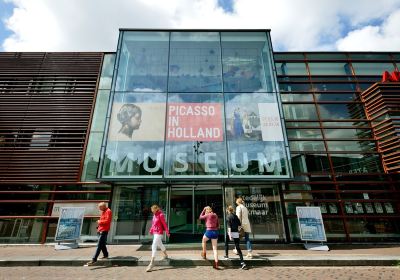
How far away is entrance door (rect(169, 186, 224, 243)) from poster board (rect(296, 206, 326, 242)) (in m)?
3.44

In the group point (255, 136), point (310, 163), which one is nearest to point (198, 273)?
point (255, 136)

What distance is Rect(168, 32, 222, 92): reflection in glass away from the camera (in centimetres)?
1216

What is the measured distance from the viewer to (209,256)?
8.25 metres

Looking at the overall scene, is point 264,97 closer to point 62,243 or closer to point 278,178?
point 278,178

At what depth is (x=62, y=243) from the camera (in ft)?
33.8

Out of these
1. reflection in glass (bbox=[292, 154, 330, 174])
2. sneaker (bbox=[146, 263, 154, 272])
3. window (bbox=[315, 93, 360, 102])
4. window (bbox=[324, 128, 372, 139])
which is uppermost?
window (bbox=[315, 93, 360, 102])

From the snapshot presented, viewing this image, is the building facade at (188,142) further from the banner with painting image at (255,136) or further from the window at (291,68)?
the window at (291,68)

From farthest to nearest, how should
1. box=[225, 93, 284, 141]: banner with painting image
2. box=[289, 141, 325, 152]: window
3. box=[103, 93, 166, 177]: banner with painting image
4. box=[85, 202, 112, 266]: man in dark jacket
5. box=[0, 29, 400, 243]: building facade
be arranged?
box=[289, 141, 325, 152]: window, box=[225, 93, 284, 141]: banner with painting image, box=[0, 29, 400, 243]: building facade, box=[103, 93, 166, 177]: banner with painting image, box=[85, 202, 112, 266]: man in dark jacket

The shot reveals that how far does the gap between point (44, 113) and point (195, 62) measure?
29.1 ft

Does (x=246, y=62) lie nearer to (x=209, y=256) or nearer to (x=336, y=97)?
(x=336, y=97)

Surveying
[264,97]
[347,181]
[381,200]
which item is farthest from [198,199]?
[381,200]

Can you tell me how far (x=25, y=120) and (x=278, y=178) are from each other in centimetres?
1358

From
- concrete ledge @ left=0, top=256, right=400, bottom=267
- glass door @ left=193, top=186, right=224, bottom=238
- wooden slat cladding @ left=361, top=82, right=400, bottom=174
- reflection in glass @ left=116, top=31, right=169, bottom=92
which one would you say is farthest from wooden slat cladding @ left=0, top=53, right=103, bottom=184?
wooden slat cladding @ left=361, top=82, right=400, bottom=174

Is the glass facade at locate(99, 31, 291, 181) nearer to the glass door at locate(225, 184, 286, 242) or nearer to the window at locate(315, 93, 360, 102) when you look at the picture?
the glass door at locate(225, 184, 286, 242)
